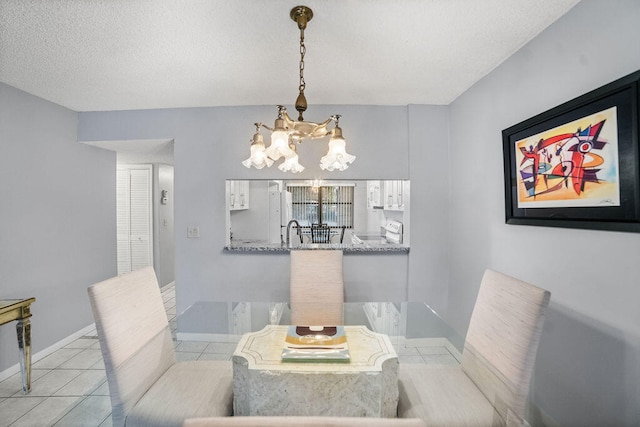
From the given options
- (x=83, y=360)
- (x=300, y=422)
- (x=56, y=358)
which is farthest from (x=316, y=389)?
(x=56, y=358)

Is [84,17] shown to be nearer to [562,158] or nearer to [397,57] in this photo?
[397,57]

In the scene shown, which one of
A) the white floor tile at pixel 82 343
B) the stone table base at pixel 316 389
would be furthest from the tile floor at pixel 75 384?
the stone table base at pixel 316 389

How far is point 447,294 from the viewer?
2.78m

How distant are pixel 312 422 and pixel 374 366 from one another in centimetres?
62

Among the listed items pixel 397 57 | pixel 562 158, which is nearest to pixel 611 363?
pixel 562 158

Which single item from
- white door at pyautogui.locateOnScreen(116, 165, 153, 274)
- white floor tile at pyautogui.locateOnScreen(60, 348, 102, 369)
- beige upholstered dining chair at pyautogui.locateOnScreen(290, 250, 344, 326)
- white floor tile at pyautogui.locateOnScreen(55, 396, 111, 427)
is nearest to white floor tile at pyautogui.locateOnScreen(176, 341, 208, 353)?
beige upholstered dining chair at pyautogui.locateOnScreen(290, 250, 344, 326)

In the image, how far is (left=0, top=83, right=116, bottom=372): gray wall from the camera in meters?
2.31

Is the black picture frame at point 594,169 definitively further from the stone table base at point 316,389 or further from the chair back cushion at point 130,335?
the chair back cushion at point 130,335

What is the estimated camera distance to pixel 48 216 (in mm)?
2629

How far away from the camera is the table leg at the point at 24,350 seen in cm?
202

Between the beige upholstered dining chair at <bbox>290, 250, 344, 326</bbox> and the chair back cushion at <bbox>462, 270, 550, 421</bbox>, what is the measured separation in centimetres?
89

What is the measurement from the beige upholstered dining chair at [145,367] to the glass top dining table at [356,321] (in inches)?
9.6

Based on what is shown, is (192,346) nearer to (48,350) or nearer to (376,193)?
(48,350)

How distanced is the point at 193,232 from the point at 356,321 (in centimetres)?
188
